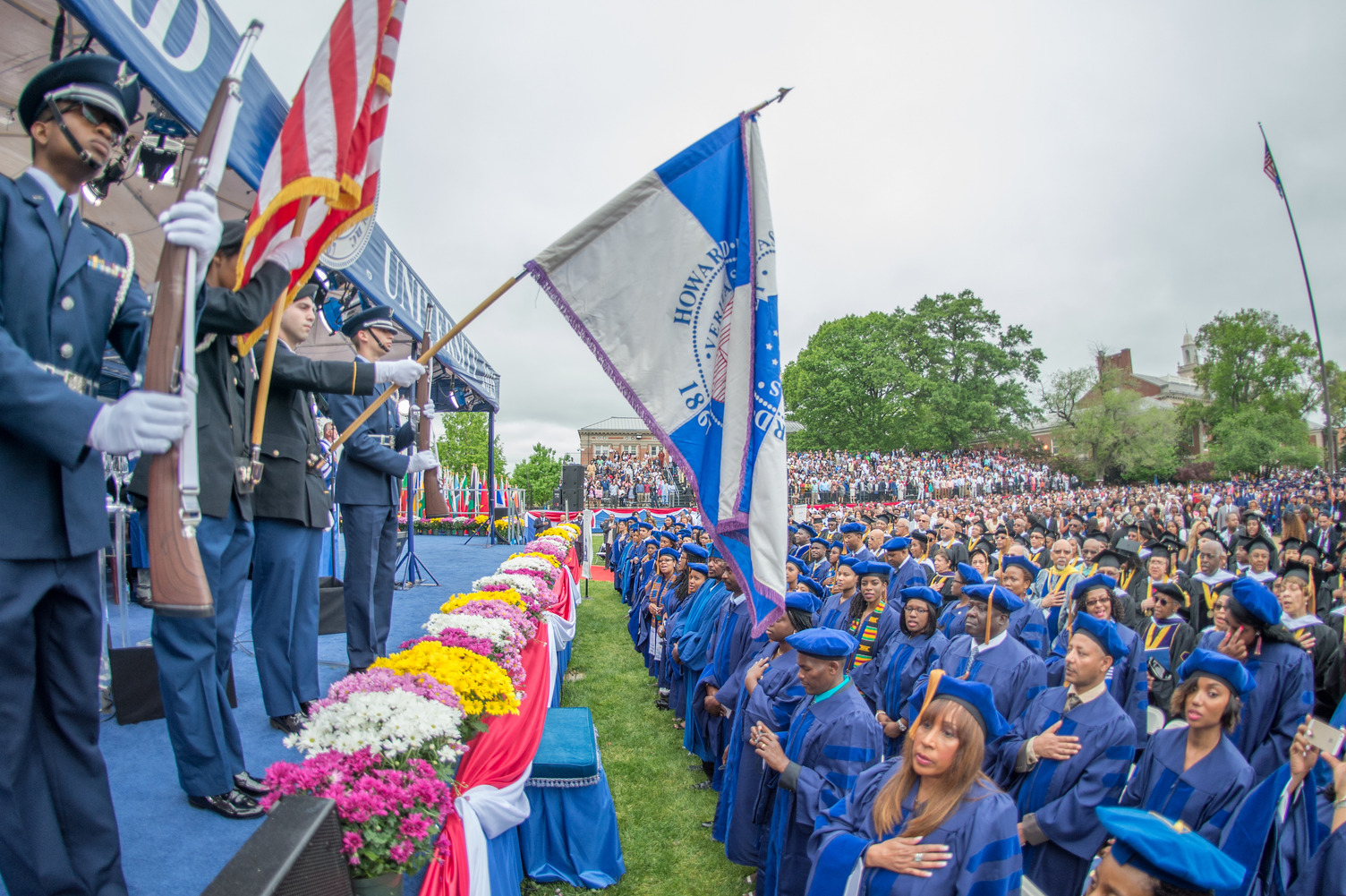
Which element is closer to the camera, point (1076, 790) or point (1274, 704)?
point (1076, 790)

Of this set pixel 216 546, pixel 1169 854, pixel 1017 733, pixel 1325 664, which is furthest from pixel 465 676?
pixel 1325 664

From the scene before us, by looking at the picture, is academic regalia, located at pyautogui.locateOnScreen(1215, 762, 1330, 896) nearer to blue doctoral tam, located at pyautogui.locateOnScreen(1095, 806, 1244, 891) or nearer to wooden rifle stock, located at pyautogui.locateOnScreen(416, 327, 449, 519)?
blue doctoral tam, located at pyautogui.locateOnScreen(1095, 806, 1244, 891)

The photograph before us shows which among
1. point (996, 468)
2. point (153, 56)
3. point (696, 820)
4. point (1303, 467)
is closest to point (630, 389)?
point (153, 56)

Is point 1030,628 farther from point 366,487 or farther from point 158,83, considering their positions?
point 158,83

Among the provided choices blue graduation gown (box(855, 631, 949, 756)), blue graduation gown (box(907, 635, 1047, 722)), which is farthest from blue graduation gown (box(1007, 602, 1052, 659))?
blue graduation gown (box(907, 635, 1047, 722))

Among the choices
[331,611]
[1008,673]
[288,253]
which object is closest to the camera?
[288,253]

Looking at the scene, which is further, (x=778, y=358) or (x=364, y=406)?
(x=364, y=406)

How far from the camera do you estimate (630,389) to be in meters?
3.39

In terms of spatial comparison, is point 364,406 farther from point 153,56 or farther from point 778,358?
point 778,358

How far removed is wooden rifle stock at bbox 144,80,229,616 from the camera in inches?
69.7

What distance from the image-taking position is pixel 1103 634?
3.79 meters

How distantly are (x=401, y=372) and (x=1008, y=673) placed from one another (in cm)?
422

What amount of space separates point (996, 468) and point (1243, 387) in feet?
112

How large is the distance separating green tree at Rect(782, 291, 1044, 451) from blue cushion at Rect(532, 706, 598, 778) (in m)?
51.5
